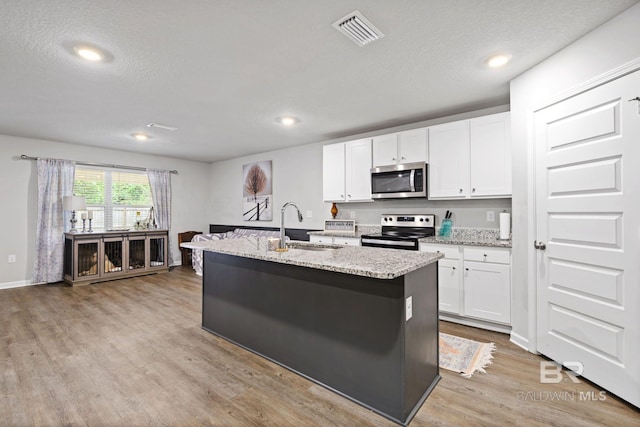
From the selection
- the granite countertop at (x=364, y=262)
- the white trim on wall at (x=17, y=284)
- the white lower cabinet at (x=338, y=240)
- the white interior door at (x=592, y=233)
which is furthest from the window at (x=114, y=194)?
the white interior door at (x=592, y=233)

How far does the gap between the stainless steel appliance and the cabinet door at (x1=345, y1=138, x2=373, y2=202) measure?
460 millimetres

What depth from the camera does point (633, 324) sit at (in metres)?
1.85

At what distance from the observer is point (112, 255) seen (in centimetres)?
533

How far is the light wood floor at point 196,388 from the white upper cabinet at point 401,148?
6.42ft

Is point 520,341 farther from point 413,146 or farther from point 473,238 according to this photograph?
point 413,146

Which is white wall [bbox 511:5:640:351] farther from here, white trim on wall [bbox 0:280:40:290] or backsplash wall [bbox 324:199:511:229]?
white trim on wall [bbox 0:280:40:290]

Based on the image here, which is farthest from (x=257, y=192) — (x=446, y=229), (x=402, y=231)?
(x=446, y=229)

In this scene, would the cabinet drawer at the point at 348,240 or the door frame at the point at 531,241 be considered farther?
the cabinet drawer at the point at 348,240

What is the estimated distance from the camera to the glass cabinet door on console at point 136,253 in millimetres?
Result: 5517

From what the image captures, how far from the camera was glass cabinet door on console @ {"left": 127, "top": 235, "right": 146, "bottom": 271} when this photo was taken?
5517 mm

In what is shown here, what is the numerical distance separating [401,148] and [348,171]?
84cm

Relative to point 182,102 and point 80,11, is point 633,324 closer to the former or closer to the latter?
point 80,11

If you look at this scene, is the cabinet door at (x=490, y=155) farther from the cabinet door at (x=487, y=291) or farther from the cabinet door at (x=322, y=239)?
the cabinet door at (x=322, y=239)

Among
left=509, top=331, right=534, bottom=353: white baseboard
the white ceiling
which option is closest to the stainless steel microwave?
the white ceiling
